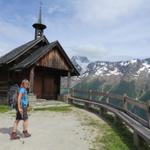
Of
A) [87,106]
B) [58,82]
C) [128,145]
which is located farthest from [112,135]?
[58,82]

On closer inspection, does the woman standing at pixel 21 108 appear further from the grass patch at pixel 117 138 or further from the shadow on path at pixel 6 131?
the grass patch at pixel 117 138

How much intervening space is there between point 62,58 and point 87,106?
6026 mm

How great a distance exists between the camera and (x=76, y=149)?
8234 millimetres

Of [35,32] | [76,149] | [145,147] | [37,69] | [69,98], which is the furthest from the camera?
[35,32]

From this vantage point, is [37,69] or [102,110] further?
[37,69]

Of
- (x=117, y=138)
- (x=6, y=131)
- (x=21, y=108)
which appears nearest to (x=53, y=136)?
(x=21, y=108)

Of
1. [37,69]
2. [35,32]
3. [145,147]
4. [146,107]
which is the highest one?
[35,32]

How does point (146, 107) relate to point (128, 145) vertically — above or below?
above

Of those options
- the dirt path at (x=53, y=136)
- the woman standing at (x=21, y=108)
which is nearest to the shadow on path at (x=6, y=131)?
the dirt path at (x=53, y=136)

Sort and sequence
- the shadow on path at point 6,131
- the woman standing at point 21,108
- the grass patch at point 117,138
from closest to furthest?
the grass patch at point 117,138, the woman standing at point 21,108, the shadow on path at point 6,131

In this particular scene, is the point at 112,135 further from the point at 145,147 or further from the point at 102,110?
the point at 102,110

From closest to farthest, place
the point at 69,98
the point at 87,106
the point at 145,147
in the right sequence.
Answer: the point at 145,147 → the point at 87,106 → the point at 69,98

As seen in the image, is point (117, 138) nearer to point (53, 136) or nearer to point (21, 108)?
point (53, 136)

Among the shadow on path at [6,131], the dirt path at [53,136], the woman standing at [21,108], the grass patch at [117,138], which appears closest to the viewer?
the dirt path at [53,136]
